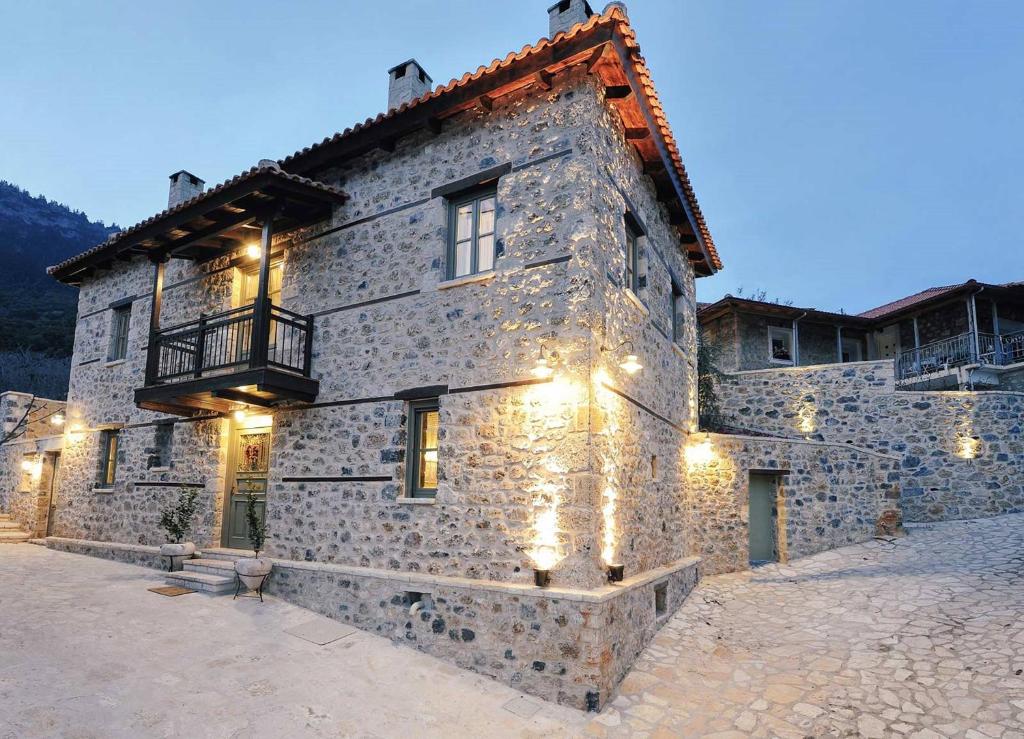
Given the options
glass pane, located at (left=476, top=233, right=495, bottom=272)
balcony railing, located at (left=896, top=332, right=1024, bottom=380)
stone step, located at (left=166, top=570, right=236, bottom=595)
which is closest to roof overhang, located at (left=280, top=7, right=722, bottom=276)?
glass pane, located at (left=476, top=233, right=495, bottom=272)

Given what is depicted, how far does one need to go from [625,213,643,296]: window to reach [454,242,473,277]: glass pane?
Answer: 2381 mm

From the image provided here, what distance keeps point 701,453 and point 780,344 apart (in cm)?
1068

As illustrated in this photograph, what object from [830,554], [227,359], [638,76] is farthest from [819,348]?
[227,359]

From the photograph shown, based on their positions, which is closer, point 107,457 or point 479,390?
point 479,390

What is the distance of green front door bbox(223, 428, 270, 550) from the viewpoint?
32.6 feet

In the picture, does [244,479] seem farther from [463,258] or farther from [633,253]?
→ [633,253]

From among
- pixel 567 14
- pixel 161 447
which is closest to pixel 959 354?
pixel 567 14

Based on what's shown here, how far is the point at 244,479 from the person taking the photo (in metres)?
10.2

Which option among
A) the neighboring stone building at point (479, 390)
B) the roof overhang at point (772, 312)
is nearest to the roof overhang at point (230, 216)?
the neighboring stone building at point (479, 390)

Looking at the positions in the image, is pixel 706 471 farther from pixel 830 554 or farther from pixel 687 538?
pixel 830 554

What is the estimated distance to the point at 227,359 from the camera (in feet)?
33.0

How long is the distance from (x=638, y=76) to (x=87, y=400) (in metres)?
13.2

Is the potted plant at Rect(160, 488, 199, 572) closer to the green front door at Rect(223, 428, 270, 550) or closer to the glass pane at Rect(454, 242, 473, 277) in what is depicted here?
the green front door at Rect(223, 428, 270, 550)

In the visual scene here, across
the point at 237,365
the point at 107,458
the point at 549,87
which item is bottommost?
the point at 107,458
